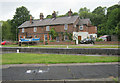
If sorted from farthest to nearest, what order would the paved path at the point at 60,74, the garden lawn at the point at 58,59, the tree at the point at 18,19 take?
the tree at the point at 18,19 → the garden lawn at the point at 58,59 → the paved path at the point at 60,74

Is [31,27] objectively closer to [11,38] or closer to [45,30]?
[45,30]

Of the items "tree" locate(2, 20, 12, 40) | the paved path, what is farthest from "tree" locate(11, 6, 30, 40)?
the paved path

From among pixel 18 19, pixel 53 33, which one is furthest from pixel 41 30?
pixel 18 19

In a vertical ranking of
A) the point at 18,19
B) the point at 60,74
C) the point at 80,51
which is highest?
the point at 18,19

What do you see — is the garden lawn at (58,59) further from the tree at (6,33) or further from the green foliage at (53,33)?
the tree at (6,33)

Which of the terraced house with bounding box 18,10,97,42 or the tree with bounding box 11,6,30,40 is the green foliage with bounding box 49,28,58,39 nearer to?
the terraced house with bounding box 18,10,97,42

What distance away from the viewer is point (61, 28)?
35.3 metres

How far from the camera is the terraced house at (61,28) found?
34281mm

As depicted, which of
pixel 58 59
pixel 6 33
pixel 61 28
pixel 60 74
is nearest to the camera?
pixel 60 74

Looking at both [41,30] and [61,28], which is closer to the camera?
[61,28]

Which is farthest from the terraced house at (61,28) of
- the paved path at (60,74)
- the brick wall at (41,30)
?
the paved path at (60,74)

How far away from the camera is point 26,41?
1087 inches

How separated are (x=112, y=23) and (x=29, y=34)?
84.3ft

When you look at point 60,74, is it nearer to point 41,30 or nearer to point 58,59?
point 58,59
